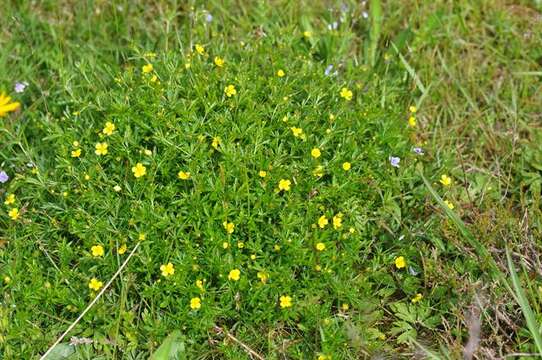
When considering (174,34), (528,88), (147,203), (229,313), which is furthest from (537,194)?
(174,34)

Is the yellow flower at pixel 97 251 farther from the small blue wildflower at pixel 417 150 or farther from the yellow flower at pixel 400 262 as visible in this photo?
the small blue wildflower at pixel 417 150

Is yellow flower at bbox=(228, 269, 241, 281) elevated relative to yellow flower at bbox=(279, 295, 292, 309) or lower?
elevated

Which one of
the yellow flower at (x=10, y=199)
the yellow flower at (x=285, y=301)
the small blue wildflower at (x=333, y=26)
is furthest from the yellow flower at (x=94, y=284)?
the small blue wildflower at (x=333, y=26)

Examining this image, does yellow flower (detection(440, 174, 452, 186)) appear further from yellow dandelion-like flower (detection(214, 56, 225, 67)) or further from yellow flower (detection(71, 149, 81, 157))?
yellow flower (detection(71, 149, 81, 157))

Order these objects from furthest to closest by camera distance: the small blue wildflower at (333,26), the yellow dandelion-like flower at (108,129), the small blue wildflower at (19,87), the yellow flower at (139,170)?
1. the small blue wildflower at (333,26)
2. the small blue wildflower at (19,87)
3. the yellow dandelion-like flower at (108,129)
4. the yellow flower at (139,170)

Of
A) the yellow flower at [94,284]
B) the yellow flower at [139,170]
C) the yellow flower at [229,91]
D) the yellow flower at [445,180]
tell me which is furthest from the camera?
the yellow flower at [445,180]

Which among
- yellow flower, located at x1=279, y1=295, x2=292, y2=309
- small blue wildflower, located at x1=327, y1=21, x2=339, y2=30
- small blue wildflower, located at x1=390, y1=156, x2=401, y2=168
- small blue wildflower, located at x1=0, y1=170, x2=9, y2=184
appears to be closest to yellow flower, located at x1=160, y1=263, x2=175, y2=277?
yellow flower, located at x1=279, y1=295, x2=292, y2=309

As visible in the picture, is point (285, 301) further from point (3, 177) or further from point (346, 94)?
point (3, 177)

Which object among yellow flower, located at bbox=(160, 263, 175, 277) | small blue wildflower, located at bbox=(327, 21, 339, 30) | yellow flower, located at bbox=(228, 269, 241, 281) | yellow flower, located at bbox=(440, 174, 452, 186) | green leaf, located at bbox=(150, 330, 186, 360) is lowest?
green leaf, located at bbox=(150, 330, 186, 360)
